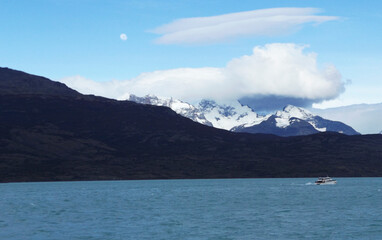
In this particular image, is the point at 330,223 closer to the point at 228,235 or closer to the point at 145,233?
the point at 228,235

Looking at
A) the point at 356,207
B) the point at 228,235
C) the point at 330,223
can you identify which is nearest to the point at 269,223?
the point at 330,223

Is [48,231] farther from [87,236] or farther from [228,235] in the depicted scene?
[228,235]

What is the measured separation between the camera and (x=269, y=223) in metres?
102

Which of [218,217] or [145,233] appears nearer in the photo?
[145,233]

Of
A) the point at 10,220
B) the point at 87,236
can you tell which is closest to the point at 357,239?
the point at 87,236

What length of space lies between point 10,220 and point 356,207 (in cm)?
7349

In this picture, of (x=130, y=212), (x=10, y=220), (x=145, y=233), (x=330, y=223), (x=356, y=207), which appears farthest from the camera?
(x=356, y=207)

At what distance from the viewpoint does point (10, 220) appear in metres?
113

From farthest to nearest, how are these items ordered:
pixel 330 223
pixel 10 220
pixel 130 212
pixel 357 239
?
pixel 130 212, pixel 10 220, pixel 330 223, pixel 357 239

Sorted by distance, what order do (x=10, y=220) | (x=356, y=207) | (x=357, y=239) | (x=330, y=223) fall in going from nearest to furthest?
1. (x=357, y=239)
2. (x=330, y=223)
3. (x=10, y=220)
4. (x=356, y=207)

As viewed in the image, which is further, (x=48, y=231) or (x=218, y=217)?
(x=218, y=217)

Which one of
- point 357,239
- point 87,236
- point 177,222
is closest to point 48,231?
point 87,236

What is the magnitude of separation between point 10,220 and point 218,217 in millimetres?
38395

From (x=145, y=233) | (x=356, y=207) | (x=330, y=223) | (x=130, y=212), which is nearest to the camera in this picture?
(x=145, y=233)
